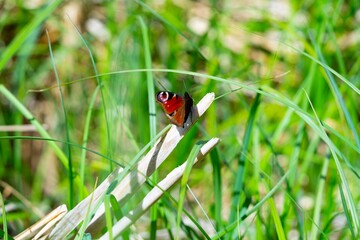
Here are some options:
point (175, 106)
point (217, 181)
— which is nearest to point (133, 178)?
point (175, 106)

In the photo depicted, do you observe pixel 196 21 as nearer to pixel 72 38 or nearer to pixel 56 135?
pixel 72 38

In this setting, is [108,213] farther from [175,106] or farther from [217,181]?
[217,181]

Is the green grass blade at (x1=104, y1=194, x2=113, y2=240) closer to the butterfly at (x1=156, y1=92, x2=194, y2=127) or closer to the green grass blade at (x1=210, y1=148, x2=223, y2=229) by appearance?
the butterfly at (x1=156, y1=92, x2=194, y2=127)

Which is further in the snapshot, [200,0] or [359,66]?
[200,0]

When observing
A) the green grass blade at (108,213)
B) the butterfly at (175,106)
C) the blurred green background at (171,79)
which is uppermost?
the butterfly at (175,106)

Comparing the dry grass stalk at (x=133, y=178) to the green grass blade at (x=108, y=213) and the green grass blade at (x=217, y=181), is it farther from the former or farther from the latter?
the green grass blade at (x=217, y=181)

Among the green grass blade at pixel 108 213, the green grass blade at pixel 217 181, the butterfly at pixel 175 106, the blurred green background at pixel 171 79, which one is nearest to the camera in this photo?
the green grass blade at pixel 108 213

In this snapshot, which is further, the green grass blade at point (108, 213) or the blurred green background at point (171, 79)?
the blurred green background at point (171, 79)

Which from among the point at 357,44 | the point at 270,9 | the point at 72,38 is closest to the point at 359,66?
the point at 357,44

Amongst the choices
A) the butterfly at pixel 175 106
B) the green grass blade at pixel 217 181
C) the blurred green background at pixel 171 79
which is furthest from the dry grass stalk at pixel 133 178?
the blurred green background at pixel 171 79
